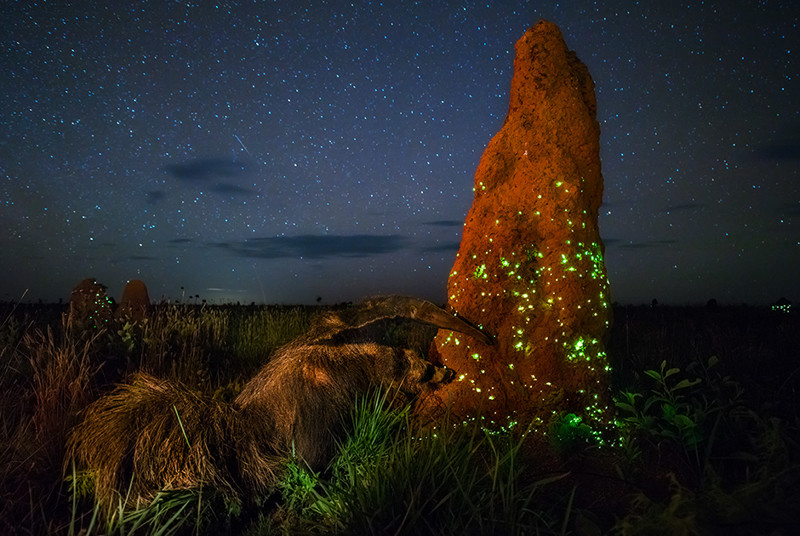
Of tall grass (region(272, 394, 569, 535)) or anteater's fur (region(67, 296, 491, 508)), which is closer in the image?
tall grass (region(272, 394, 569, 535))

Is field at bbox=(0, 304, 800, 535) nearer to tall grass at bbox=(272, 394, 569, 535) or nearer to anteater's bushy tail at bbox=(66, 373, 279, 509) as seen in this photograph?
tall grass at bbox=(272, 394, 569, 535)

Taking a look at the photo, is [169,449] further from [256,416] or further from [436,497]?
[436,497]

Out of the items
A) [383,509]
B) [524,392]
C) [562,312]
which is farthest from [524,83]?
[383,509]

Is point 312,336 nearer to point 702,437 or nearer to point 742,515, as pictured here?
point 702,437

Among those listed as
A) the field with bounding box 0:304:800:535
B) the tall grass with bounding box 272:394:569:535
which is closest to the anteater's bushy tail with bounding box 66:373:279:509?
the field with bounding box 0:304:800:535

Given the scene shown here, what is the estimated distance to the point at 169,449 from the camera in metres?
4.51

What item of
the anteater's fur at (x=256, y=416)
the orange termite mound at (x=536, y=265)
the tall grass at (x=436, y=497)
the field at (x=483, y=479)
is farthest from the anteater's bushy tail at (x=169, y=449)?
the orange termite mound at (x=536, y=265)

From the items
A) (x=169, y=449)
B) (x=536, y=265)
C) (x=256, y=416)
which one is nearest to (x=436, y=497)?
(x=256, y=416)

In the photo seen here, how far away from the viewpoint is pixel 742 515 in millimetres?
2424

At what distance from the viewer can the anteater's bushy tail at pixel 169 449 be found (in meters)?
4.43

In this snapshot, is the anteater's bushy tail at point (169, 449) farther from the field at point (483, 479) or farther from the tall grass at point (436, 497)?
the tall grass at point (436, 497)

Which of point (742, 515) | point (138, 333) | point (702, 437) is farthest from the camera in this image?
point (138, 333)

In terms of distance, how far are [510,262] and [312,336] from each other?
1.87 meters

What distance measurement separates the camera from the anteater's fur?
447 cm
